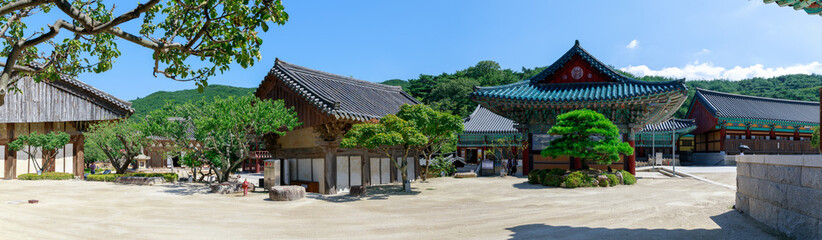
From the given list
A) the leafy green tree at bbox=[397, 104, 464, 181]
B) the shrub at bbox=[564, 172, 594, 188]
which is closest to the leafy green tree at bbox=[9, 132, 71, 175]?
the leafy green tree at bbox=[397, 104, 464, 181]

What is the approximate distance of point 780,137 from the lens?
142 feet

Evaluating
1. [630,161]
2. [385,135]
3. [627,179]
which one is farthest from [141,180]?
[630,161]

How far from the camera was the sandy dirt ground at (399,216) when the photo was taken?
9.79 metres

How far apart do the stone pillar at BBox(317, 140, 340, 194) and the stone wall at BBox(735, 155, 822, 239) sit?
1314cm

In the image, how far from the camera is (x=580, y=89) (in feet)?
82.6

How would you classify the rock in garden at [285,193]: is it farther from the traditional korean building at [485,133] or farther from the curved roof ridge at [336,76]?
the traditional korean building at [485,133]

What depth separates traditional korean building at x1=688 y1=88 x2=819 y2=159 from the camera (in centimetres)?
4091

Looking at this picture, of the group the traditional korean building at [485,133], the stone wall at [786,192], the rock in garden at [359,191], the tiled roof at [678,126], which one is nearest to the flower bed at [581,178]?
the rock in garden at [359,191]

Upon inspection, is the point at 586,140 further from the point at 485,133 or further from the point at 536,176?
the point at 485,133

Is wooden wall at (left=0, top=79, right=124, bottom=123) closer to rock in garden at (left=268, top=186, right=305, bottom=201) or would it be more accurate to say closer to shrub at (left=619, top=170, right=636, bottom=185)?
rock in garden at (left=268, top=186, right=305, bottom=201)

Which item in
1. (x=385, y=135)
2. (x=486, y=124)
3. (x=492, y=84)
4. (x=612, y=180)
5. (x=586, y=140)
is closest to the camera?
(x=385, y=135)

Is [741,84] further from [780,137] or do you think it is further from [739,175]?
[739,175]

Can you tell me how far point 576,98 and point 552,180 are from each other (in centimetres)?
536

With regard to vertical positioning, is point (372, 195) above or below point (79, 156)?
below
